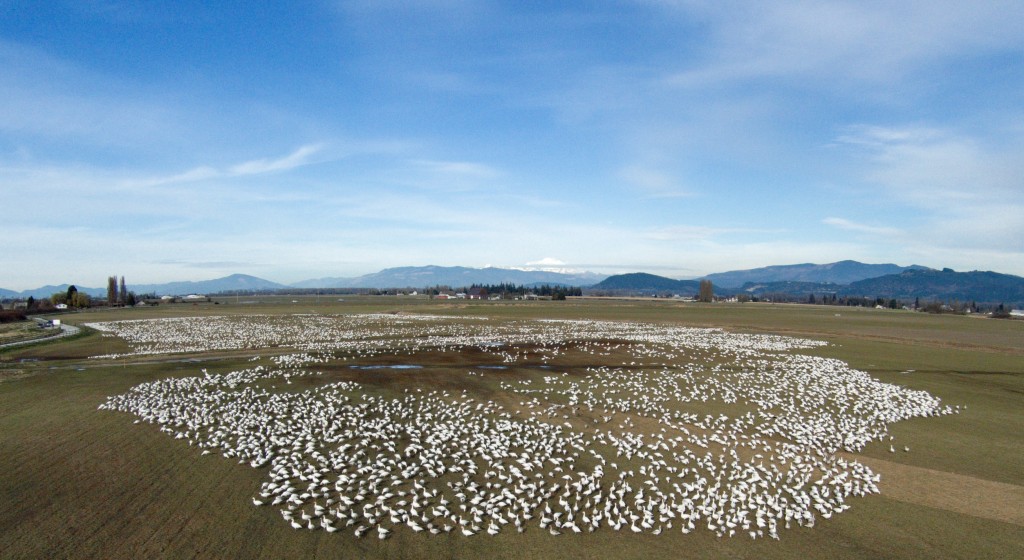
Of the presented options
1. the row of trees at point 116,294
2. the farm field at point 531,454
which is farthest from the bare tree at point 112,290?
the farm field at point 531,454

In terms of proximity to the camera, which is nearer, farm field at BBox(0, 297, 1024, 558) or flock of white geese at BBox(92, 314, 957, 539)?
farm field at BBox(0, 297, 1024, 558)

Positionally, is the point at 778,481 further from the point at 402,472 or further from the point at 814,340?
the point at 814,340

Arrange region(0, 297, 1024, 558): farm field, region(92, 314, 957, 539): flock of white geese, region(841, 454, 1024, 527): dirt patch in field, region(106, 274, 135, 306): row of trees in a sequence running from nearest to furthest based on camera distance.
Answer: region(0, 297, 1024, 558): farm field
region(92, 314, 957, 539): flock of white geese
region(841, 454, 1024, 527): dirt patch in field
region(106, 274, 135, 306): row of trees

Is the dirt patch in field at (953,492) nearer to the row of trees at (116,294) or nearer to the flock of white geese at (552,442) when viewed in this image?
the flock of white geese at (552,442)

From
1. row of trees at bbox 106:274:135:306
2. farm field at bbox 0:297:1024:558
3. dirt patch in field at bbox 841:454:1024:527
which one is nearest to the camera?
farm field at bbox 0:297:1024:558

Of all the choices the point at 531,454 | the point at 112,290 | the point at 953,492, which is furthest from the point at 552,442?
the point at 112,290

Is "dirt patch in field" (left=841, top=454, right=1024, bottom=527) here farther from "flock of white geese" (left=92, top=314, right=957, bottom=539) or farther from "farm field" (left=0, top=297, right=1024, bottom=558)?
"flock of white geese" (left=92, top=314, right=957, bottom=539)

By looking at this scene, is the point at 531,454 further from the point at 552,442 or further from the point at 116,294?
the point at 116,294

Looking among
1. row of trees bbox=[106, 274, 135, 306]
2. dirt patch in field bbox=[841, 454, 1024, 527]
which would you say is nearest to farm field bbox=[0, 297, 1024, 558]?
dirt patch in field bbox=[841, 454, 1024, 527]
